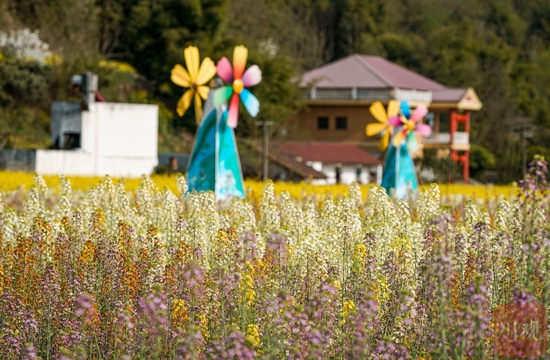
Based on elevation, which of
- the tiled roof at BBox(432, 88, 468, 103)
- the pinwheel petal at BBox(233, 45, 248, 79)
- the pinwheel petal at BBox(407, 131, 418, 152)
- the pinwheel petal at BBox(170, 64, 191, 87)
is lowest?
the pinwheel petal at BBox(407, 131, 418, 152)

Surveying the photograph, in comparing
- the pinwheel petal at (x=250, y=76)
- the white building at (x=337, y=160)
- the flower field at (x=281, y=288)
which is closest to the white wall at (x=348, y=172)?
the white building at (x=337, y=160)

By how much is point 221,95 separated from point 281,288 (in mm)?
13378

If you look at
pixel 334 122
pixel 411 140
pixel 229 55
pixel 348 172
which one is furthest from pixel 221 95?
pixel 334 122

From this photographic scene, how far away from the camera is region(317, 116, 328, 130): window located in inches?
2382

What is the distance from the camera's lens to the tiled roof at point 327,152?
47.8 m

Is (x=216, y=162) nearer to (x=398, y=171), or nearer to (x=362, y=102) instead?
(x=398, y=171)

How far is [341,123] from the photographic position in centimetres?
6050

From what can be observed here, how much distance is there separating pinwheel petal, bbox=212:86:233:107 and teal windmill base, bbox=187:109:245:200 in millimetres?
254

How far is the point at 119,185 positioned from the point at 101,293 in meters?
4.20

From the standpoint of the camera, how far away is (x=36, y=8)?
52.6 meters

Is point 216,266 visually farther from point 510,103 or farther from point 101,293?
point 510,103

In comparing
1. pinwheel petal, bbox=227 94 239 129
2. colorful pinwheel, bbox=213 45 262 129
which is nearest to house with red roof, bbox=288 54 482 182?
colorful pinwheel, bbox=213 45 262 129

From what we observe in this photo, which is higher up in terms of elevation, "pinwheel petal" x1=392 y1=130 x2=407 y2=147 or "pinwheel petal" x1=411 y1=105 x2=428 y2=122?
"pinwheel petal" x1=411 y1=105 x2=428 y2=122

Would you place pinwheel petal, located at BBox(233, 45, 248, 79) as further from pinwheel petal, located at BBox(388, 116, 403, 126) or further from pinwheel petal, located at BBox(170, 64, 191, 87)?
pinwheel petal, located at BBox(388, 116, 403, 126)
